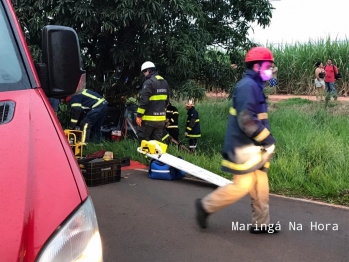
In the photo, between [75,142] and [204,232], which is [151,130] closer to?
[75,142]

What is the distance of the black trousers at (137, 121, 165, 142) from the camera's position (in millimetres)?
8500

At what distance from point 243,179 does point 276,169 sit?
2401 millimetres

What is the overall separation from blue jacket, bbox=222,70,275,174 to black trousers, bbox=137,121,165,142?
4135 millimetres

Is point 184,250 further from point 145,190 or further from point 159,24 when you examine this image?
point 159,24

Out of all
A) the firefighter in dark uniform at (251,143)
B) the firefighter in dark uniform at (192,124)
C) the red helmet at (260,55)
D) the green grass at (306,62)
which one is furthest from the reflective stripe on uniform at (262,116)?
the green grass at (306,62)

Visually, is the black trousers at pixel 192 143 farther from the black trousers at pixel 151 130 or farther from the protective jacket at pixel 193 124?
the black trousers at pixel 151 130

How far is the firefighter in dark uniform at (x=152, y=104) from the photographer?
8289 millimetres

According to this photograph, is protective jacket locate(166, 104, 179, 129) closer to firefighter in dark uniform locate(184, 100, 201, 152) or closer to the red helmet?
firefighter in dark uniform locate(184, 100, 201, 152)

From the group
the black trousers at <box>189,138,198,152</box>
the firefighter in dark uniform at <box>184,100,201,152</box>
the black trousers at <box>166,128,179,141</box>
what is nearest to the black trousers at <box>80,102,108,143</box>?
the black trousers at <box>166,128,179,141</box>

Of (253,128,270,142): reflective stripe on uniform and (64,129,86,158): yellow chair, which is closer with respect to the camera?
(253,128,270,142): reflective stripe on uniform

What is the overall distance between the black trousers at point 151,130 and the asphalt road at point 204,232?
7.97 ft

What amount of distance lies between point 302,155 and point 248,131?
352 cm

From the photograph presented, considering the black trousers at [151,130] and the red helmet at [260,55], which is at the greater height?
the red helmet at [260,55]

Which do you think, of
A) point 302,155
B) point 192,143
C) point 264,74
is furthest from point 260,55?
point 192,143
